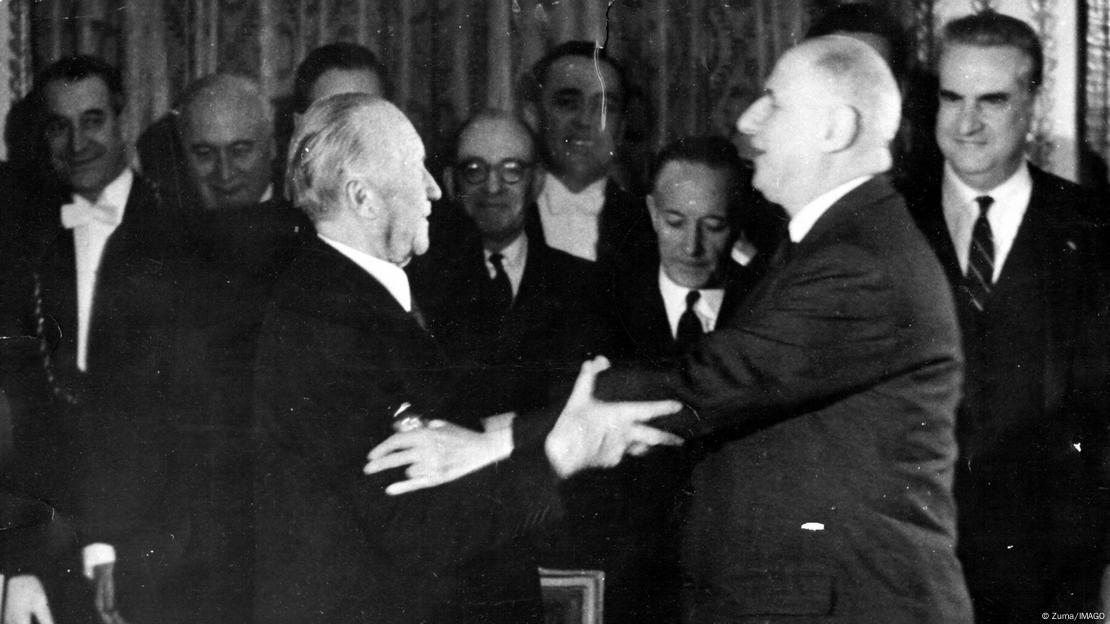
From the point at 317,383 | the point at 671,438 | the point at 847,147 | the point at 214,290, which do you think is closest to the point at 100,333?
the point at 214,290

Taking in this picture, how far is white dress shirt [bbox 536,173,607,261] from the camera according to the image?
2773 mm

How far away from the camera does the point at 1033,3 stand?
108 inches

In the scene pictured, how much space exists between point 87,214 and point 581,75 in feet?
4.70

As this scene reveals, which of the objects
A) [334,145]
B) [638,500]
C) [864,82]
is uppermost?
[864,82]

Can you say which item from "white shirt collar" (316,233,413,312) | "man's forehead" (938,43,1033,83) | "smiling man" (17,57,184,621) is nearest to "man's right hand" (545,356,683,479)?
"white shirt collar" (316,233,413,312)

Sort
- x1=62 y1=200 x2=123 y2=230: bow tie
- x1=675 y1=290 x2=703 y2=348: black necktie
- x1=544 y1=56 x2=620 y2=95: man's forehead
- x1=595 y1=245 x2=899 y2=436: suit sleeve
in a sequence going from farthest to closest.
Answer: x1=62 y1=200 x2=123 y2=230: bow tie → x1=544 y1=56 x2=620 y2=95: man's forehead → x1=675 y1=290 x2=703 y2=348: black necktie → x1=595 y1=245 x2=899 y2=436: suit sleeve

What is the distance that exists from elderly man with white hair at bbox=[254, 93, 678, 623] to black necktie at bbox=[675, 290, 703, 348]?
0.21 meters

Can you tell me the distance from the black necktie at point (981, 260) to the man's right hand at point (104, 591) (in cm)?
244

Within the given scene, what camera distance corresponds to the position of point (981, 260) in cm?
272

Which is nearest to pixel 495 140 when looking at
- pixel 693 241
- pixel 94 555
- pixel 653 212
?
pixel 653 212

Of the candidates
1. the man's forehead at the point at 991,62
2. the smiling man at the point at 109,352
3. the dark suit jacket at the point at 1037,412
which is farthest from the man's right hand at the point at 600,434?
the man's forehead at the point at 991,62

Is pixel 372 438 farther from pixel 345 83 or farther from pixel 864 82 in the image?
pixel 864 82

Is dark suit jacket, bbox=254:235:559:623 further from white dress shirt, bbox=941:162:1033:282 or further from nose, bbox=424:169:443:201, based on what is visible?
white dress shirt, bbox=941:162:1033:282

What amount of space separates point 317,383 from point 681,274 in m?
0.97
